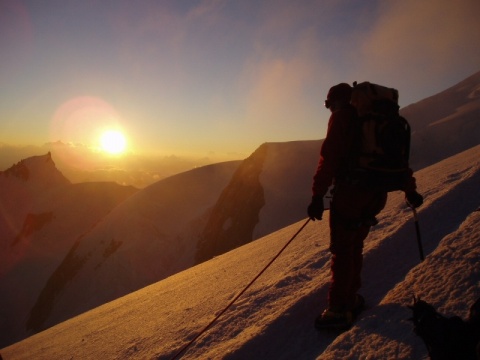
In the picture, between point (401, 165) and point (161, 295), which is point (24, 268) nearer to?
point (161, 295)

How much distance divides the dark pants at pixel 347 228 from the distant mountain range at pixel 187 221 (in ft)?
79.2

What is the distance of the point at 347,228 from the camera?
3209 mm

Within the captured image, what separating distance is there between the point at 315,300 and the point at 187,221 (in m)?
34.8

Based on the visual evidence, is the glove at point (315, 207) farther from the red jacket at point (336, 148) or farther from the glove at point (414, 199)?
the glove at point (414, 199)

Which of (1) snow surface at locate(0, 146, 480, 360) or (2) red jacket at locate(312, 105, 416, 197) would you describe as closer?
(1) snow surface at locate(0, 146, 480, 360)

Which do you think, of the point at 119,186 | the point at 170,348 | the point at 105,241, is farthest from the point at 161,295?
the point at 119,186

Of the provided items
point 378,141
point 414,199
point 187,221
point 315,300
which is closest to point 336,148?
point 378,141

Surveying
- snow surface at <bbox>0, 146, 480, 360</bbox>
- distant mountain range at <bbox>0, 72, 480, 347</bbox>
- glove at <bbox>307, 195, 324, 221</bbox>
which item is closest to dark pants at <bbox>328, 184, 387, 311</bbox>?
glove at <bbox>307, 195, 324, 221</bbox>

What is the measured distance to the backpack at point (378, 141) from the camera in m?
→ 2.98

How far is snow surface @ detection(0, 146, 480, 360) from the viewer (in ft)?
8.96

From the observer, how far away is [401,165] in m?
3.11

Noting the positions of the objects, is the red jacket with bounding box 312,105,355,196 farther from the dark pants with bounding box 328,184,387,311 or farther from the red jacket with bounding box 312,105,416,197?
the dark pants with bounding box 328,184,387,311

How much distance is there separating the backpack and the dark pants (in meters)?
0.18

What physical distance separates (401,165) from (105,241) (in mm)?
38321
